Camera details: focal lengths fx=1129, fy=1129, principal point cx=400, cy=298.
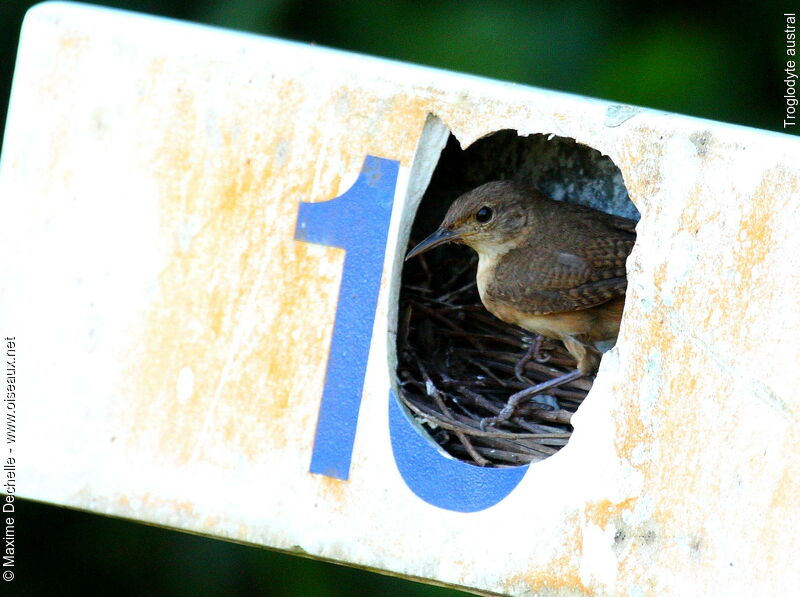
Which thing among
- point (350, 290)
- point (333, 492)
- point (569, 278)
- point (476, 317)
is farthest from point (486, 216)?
point (333, 492)

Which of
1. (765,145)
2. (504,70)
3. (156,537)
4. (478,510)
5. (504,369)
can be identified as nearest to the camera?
(765,145)

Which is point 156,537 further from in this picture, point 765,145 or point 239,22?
point 765,145

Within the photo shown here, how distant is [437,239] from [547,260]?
32cm

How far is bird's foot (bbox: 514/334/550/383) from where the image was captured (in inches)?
134

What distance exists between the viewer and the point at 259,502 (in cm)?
281

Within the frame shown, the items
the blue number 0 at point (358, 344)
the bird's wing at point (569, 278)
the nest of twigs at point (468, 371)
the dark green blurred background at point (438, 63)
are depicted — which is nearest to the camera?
the blue number 0 at point (358, 344)

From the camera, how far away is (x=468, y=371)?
345cm

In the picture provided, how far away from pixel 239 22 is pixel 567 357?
1.61 metres

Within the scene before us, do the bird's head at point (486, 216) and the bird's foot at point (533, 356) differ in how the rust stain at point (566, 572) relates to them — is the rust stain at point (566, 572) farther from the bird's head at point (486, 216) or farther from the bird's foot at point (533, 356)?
the bird's head at point (486, 216)

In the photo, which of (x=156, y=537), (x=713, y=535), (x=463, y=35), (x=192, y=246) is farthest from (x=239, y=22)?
(x=713, y=535)

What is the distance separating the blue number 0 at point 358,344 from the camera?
2.74m

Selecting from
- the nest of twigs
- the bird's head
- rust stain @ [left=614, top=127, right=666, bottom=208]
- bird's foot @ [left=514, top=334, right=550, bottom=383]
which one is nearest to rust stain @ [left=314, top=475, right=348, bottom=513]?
the nest of twigs

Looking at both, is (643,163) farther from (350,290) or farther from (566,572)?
(566,572)

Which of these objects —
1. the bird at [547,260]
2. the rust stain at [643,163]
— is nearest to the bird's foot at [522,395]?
the bird at [547,260]
